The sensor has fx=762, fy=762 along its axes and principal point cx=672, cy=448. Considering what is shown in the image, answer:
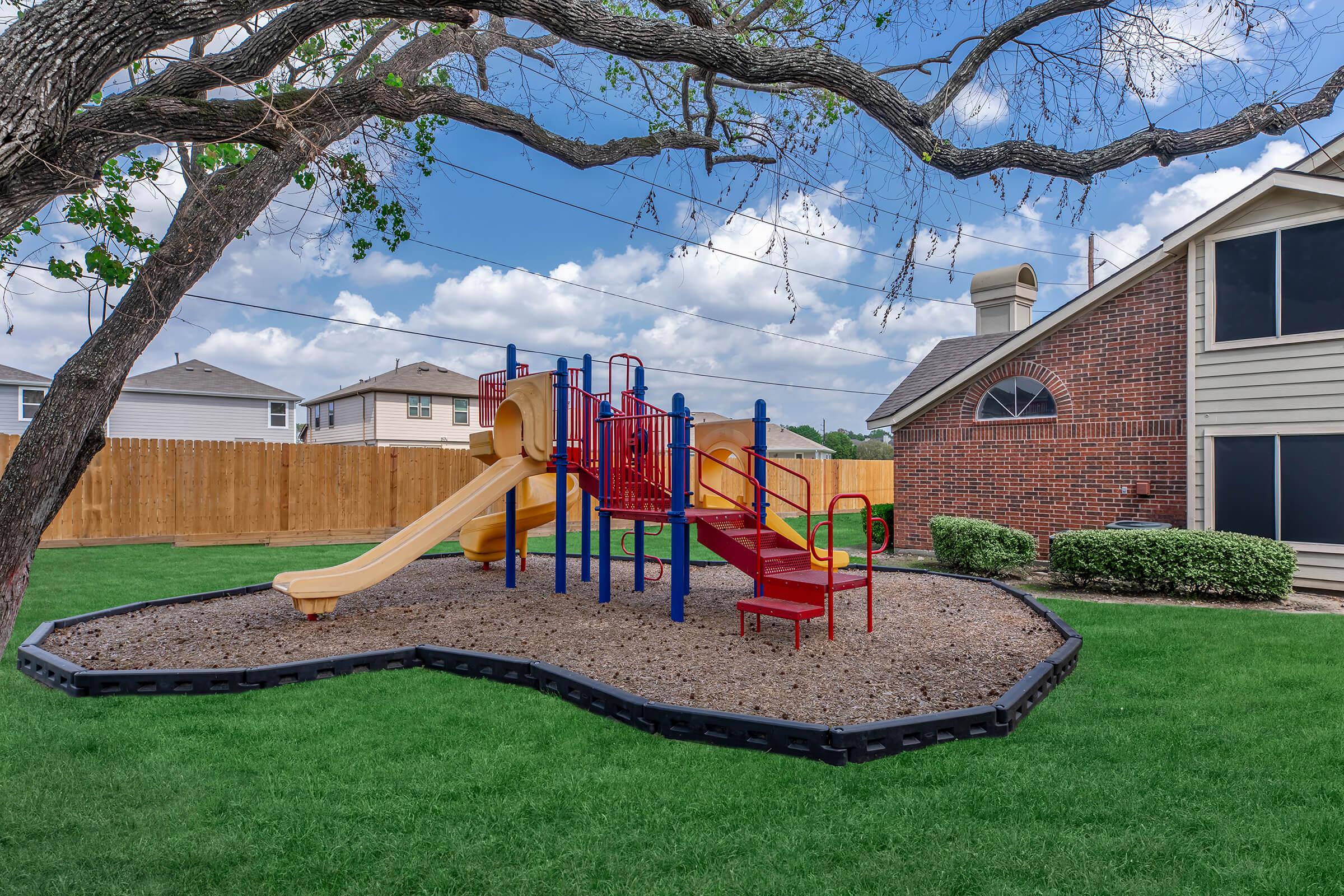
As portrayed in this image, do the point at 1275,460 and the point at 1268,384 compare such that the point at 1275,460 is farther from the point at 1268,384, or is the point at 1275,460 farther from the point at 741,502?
the point at 741,502

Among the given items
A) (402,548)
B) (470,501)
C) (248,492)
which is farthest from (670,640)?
(248,492)

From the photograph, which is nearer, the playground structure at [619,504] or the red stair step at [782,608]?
the red stair step at [782,608]

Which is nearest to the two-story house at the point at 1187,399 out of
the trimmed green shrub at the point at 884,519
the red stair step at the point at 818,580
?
the trimmed green shrub at the point at 884,519

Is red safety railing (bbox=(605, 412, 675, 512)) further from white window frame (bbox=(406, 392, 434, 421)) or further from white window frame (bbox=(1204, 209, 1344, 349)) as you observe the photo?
white window frame (bbox=(406, 392, 434, 421))

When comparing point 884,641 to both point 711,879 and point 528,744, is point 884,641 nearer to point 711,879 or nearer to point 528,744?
point 528,744

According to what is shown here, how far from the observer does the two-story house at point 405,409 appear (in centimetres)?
3158

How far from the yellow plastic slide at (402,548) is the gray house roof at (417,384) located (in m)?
24.6

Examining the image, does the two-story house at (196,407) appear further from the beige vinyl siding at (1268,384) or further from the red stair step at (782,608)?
the beige vinyl siding at (1268,384)

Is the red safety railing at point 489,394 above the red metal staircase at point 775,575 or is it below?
above

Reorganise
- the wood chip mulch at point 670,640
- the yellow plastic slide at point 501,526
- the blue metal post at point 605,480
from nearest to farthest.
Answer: the wood chip mulch at point 670,640
the blue metal post at point 605,480
the yellow plastic slide at point 501,526

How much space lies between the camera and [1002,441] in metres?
12.9

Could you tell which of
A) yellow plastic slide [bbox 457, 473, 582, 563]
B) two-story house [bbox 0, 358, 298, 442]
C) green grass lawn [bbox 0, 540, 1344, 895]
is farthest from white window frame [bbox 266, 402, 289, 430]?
green grass lawn [bbox 0, 540, 1344, 895]

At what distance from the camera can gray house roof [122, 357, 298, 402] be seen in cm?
2759

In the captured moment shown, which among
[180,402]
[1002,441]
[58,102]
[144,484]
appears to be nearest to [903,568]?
[1002,441]
